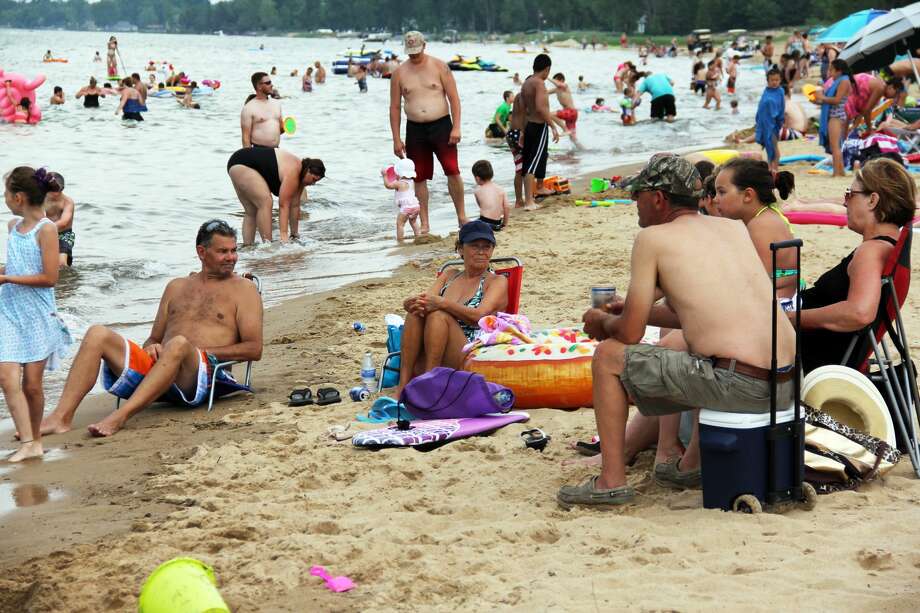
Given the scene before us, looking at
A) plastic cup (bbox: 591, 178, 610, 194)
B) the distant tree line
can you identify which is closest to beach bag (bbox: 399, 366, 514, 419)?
plastic cup (bbox: 591, 178, 610, 194)

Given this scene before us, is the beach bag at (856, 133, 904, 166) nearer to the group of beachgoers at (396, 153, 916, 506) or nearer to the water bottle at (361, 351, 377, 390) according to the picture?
the water bottle at (361, 351, 377, 390)

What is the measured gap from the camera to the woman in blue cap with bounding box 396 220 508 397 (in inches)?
218

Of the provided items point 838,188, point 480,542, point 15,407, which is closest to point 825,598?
point 480,542

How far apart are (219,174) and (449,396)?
14004mm

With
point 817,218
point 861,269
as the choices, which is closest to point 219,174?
point 817,218

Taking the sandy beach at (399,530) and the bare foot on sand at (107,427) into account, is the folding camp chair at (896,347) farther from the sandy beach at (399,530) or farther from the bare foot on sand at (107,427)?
the bare foot on sand at (107,427)

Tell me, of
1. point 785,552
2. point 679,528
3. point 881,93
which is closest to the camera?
point 785,552

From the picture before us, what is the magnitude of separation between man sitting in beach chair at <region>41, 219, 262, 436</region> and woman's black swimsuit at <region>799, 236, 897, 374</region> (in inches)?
117

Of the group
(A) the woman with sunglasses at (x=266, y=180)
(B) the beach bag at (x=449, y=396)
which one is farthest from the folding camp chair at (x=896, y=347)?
(A) the woman with sunglasses at (x=266, y=180)

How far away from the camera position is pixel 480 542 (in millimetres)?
3582

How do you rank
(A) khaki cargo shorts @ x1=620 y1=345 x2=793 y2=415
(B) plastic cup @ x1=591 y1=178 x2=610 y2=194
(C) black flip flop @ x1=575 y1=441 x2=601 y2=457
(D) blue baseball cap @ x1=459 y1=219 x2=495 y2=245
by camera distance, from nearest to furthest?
(A) khaki cargo shorts @ x1=620 y1=345 x2=793 y2=415 → (C) black flip flop @ x1=575 y1=441 x2=601 y2=457 → (D) blue baseball cap @ x1=459 y1=219 x2=495 y2=245 → (B) plastic cup @ x1=591 y1=178 x2=610 y2=194

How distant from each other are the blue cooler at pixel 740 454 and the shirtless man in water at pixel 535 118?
8.54 metres

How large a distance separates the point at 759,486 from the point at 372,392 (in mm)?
2666

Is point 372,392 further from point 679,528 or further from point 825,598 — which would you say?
point 825,598
